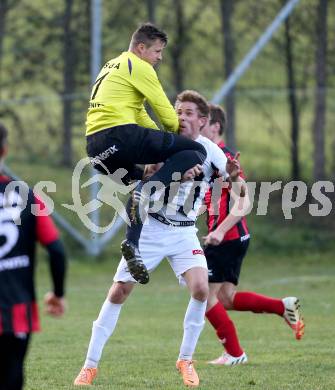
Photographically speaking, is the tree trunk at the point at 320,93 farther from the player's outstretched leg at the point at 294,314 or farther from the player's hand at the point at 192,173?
the player's hand at the point at 192,173

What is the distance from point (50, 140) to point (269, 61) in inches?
206

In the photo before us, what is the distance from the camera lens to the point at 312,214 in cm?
2017

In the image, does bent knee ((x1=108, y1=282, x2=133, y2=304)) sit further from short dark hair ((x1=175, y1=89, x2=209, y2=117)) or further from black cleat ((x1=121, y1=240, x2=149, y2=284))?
short dark hair ((x1=175, y1=89, x2=209, y2=117))

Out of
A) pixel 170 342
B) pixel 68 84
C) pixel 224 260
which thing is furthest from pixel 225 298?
pixel 68 84

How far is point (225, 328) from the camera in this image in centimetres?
796

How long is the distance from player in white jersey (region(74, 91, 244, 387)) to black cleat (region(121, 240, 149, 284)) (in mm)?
151

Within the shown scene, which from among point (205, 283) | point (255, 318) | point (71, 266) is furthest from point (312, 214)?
point (205, 283)

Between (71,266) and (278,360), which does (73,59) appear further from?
(278,360)

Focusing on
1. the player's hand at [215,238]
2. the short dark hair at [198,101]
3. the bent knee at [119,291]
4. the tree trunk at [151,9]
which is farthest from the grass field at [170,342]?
the tree trunk at [151,9]

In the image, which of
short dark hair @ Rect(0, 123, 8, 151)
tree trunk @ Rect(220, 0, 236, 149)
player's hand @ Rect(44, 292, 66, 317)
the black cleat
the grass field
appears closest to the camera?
short dark hair @ Rect(0, 123, 8, 151)

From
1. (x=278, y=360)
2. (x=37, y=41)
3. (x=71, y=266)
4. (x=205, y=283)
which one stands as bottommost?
(x=71, y=266)

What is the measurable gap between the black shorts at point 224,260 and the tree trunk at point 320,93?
1231 cm

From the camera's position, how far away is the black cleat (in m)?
6.62

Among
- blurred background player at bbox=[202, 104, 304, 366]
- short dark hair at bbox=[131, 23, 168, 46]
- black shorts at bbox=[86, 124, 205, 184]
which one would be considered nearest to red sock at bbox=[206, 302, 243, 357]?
blurred background player at bbox=[202, 104, 304, 366]
